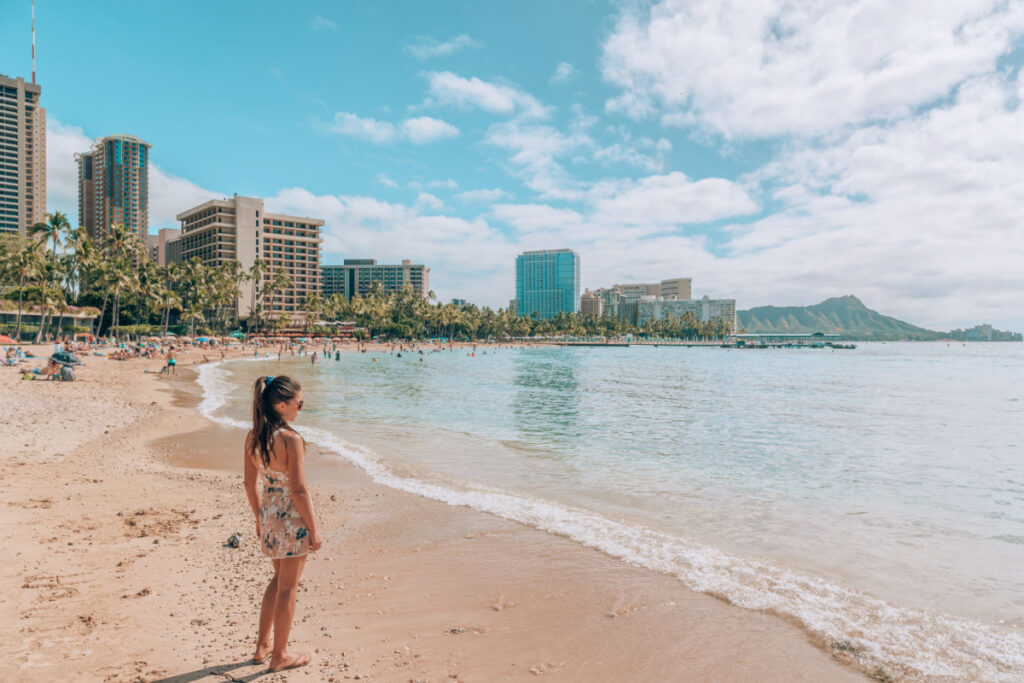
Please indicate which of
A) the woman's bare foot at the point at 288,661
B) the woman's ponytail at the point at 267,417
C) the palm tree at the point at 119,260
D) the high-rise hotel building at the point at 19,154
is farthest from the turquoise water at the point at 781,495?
the high-rise hotel building at the point at 19,154

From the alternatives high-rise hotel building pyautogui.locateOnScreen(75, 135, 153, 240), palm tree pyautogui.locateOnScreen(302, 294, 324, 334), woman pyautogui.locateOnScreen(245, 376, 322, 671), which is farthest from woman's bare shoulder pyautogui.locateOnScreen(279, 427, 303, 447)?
high-rise hotel building pyautogui.locateOnScreen(75, 135, 153, 240)

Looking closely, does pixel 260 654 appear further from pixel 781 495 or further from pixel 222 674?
pixel 781 495

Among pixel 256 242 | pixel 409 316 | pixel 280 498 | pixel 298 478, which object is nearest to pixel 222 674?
pixel 280 498

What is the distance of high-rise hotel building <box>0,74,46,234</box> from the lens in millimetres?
142000

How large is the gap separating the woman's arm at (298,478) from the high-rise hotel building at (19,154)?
18543cm

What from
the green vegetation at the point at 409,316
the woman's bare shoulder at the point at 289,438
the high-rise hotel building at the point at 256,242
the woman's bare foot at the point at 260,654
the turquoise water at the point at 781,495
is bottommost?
the turquoise water at the point at 781,495

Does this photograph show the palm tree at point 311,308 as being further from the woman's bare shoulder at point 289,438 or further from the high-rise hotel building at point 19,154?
the woman's bare shoulder at point 289,438

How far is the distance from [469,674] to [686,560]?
370 centimetres

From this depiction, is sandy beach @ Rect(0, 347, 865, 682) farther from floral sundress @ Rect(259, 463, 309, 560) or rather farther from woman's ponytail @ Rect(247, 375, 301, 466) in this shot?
woman's ponytail @ Rect(247, 375, 301, 466)

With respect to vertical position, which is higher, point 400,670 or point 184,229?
point 184,229

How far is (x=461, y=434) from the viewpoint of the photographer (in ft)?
56.6

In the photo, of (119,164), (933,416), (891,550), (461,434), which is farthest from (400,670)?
(119,164)

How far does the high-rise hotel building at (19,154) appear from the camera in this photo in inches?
5591

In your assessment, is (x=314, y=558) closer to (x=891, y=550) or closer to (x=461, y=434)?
(x=891, y=550)
